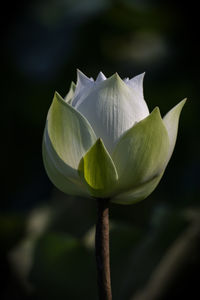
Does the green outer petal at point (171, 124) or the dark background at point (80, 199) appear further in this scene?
the dark background at point (80, 199)

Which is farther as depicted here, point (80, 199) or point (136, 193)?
point (80, 199)

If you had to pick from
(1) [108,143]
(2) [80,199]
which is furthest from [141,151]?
(2) [80,199]

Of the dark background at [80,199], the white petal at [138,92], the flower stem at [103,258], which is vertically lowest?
the dark background at [80,199]

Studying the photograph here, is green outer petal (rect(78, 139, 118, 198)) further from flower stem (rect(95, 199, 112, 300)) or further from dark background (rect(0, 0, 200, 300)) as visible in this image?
dark background (rect(0, 0, 200, 300))

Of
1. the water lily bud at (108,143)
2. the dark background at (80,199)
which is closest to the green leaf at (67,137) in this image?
the water lily bud at (108,143)

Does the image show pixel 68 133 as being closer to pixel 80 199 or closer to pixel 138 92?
pixel 138 92

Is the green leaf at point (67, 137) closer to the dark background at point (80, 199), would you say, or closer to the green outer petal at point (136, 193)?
the green outer petal at point (136, 193)

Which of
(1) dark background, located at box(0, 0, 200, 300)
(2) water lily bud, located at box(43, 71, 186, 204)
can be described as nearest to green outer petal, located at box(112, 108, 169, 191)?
(2) water lily bud, located at box(43, 71, 186, 204)

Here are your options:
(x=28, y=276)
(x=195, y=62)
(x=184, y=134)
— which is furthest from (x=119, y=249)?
(x=195, y=62)
